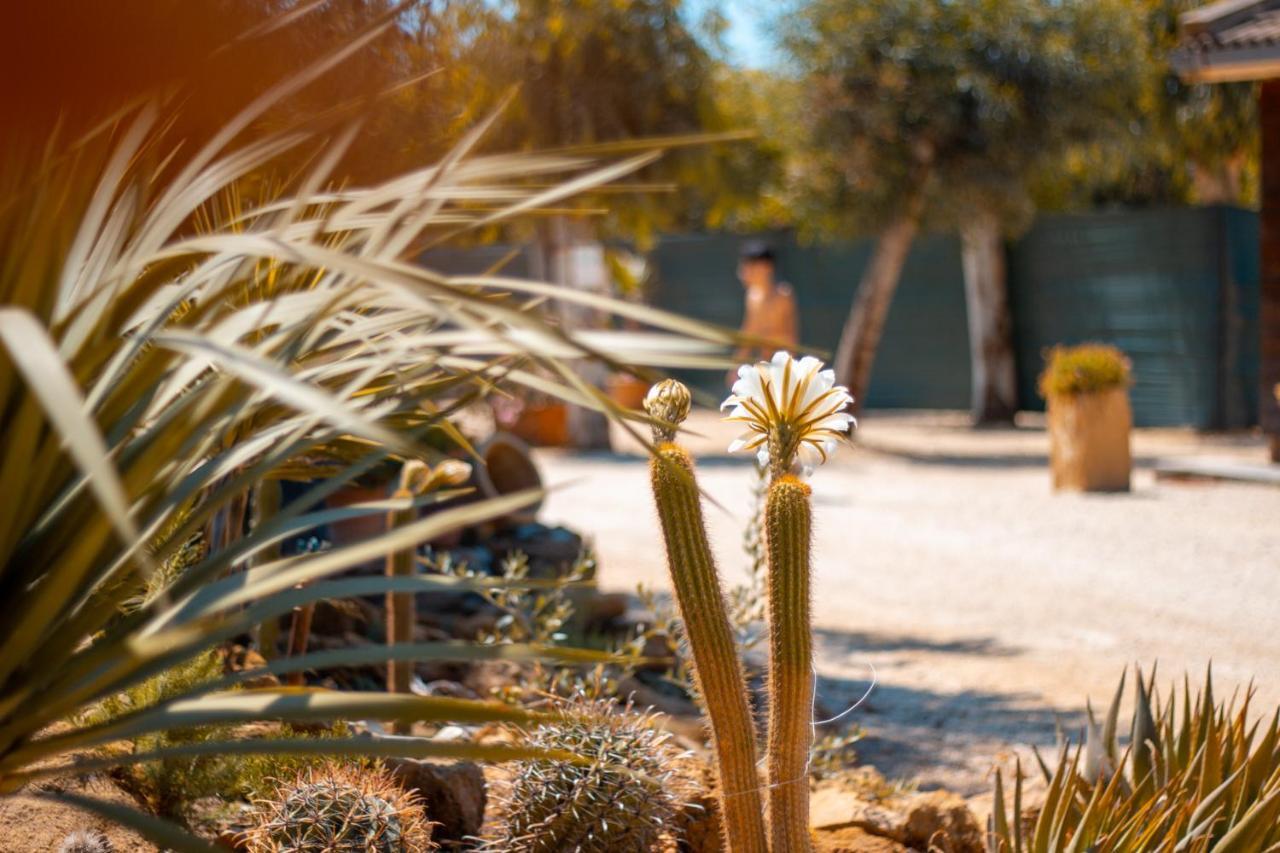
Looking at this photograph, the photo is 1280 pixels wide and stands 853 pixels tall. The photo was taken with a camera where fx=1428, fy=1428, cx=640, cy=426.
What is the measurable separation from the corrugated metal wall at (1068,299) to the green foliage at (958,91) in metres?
1.72

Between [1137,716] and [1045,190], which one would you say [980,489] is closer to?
[1137,716]

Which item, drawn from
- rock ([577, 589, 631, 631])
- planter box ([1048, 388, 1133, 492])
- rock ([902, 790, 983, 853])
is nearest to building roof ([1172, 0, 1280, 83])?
planter box ([1048, 388, 1133, 492])

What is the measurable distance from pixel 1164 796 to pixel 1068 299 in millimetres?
13567

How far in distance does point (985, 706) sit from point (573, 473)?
7327mm

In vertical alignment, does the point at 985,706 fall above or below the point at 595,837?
below

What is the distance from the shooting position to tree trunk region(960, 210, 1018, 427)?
15344 millimetres

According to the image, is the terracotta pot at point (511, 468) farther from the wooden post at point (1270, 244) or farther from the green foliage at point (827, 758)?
the wooden post at point (1270, 244)

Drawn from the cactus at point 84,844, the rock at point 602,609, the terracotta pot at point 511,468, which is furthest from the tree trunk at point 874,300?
the cactus at point 84,844

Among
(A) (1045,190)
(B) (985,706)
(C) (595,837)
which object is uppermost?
(A) (1045,190)

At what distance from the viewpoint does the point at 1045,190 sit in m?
20.9

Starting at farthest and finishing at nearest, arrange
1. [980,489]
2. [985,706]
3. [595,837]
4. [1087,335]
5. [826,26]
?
[1087,335]
[826,26]
[980,489]
[985,706]
[595,837]

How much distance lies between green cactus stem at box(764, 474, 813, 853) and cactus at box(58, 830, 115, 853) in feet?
3.57

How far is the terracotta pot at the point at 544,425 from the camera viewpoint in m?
14.5

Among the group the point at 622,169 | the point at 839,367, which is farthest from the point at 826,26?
the point at 622,169
